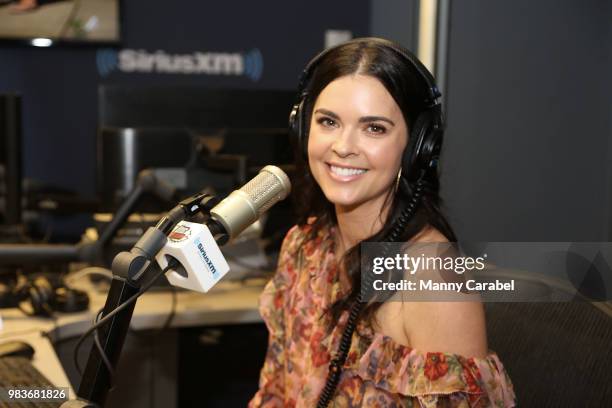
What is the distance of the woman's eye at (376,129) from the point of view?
3.70ft

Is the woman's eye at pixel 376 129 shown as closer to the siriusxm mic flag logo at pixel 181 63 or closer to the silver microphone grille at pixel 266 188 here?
the silver microphone grille at pixel 266 188

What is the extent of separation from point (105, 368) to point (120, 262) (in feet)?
0.35

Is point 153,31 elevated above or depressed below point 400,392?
above

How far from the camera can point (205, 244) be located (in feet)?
2.39

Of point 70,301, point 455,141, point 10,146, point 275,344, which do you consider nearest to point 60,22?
point 10,146

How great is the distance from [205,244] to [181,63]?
2923 mm

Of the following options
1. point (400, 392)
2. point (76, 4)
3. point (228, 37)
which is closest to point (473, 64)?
point (400, 392)

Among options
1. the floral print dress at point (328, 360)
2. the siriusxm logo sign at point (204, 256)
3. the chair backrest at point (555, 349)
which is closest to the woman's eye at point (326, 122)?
the floral print dress at point (328, 360)

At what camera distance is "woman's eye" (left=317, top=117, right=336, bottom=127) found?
45.9 inches

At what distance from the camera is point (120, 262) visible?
0.72m

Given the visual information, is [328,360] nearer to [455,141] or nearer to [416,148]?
[416,148]

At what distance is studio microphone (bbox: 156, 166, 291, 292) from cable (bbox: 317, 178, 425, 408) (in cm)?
39

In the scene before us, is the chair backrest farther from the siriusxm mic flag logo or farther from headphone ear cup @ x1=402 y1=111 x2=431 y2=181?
the siriusxm mic flag logo

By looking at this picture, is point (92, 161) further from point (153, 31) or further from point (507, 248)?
point (507, 248)
